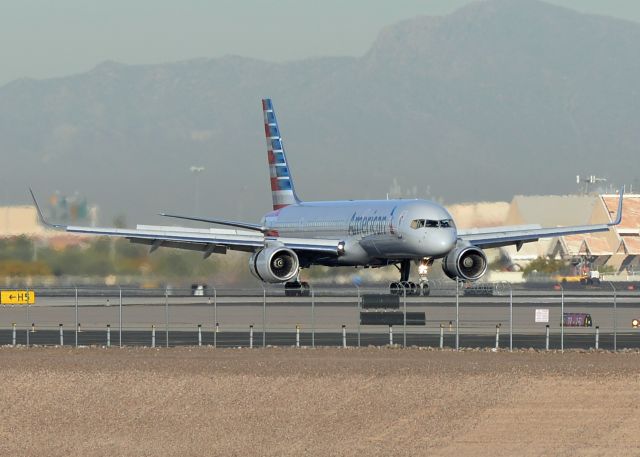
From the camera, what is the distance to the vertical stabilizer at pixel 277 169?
81750 mm

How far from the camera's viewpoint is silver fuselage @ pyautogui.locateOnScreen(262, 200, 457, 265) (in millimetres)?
65375

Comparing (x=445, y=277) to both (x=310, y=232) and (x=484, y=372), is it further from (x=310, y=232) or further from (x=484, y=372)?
(x=484, y=372)

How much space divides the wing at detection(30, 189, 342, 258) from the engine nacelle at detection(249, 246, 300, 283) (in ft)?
2.62

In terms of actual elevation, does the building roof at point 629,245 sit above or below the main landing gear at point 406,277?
above

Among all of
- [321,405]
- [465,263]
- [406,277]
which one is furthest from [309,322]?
[321,405]

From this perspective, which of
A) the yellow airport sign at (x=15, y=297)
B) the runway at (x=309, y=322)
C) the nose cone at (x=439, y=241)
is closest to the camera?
the runway at (x=309, y=322)

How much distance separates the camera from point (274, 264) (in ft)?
221

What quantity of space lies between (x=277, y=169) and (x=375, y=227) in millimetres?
15558

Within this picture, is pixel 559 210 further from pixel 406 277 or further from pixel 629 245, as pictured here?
pixel 406 277

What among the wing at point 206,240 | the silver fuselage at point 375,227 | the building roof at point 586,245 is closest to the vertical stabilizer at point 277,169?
the silver fuselage at point 375,227

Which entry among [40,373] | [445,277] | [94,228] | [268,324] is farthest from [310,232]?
[40,373]

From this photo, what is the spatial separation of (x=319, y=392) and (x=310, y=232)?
4267 cm

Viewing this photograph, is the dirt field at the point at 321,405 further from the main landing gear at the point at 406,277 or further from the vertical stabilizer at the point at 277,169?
the vertical stabilizer at the point at 277,169

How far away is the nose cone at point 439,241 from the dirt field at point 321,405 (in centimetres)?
2578
